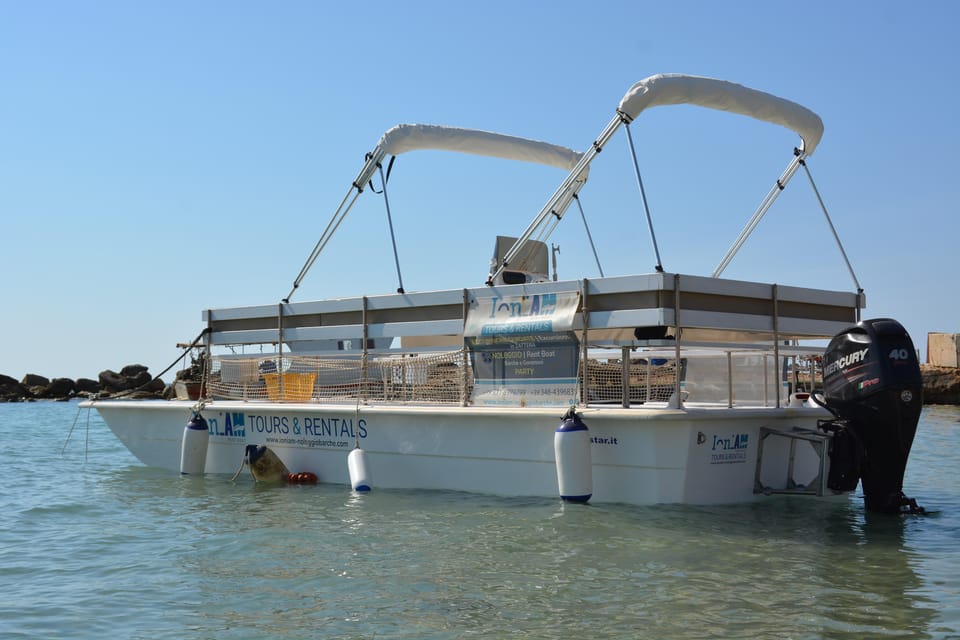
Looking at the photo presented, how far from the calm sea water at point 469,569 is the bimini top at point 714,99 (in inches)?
166

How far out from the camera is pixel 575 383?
987cm

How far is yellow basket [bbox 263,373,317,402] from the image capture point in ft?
42.2

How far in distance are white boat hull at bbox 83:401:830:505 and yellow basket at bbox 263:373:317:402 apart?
1.03ft

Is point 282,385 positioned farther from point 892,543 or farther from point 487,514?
point 892,543

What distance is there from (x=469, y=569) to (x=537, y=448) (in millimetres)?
2957

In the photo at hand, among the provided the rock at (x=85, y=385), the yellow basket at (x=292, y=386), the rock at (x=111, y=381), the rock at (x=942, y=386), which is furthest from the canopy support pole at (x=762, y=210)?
the rock at (x=85, y=385)

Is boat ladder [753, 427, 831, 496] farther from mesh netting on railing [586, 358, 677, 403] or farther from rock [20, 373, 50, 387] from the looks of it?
rock [20, 373, 50, 387]

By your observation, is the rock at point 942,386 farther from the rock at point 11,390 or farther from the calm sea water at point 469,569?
the rock at point 11,390

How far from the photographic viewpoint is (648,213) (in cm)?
930

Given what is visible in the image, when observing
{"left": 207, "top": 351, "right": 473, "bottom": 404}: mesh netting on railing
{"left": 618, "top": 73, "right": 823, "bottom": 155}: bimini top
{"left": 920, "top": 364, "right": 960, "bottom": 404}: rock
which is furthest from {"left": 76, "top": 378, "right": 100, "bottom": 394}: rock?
{"left": 618, "top": 73, "right": 823, "bottom": 155}: bimini top

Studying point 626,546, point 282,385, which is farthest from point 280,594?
point 282,385

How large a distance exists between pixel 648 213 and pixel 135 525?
605 centimetres

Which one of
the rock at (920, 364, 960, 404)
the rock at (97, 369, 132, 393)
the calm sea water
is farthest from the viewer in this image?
the rock at (97, 369, 132, 393)

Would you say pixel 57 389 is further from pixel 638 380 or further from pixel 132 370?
pixel 638 380
